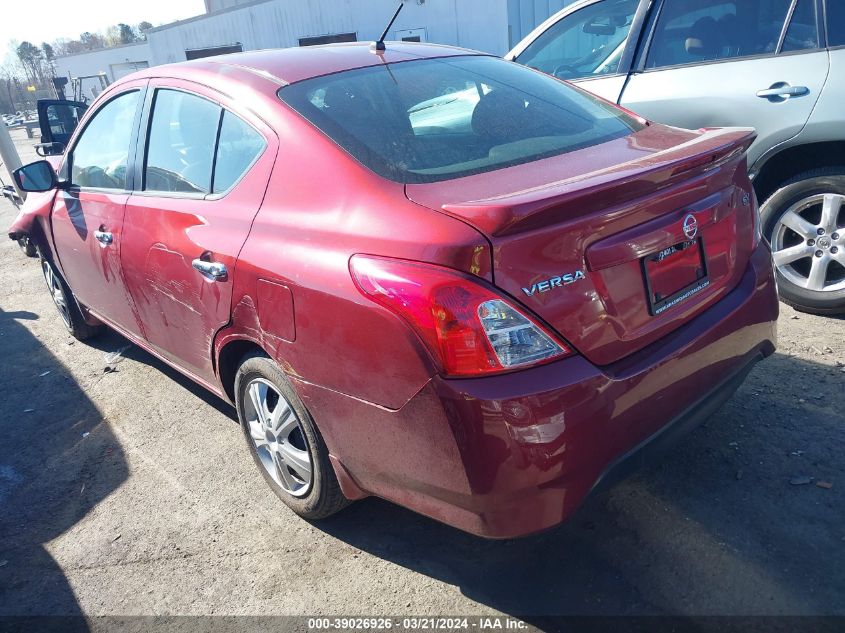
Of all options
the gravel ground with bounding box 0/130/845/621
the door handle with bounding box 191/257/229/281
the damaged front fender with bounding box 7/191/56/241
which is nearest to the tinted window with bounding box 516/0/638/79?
the gravel ground with bounding box 0/130/845/621

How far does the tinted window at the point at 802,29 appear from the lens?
11.5ft

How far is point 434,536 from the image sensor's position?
2557mm

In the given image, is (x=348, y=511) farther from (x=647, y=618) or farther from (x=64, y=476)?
(x=64, y=476)

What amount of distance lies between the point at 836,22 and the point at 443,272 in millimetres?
3033

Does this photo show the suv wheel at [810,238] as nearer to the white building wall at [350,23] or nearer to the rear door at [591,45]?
the rear door at [591,45]

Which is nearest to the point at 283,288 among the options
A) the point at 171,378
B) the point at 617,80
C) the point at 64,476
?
the point at 64,476

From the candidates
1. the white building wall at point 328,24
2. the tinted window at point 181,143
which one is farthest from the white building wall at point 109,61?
the tinted window at point 181,143

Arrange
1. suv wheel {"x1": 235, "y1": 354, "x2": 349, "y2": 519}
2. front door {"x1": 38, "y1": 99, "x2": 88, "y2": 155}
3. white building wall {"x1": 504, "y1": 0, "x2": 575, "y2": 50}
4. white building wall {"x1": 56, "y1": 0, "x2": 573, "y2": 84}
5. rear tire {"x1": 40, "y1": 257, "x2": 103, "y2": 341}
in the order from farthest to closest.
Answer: white building wall {"x1": 56, "y1": 0, "x2": 573, "y2": 84} → white building wall {"x1": 504, "y1": 0, "x2": 575, "y2": 50} → front door {"x1": 38, "y1": 99, "x2": 88, "y2": 155} → rear tire {"x1": 40, "y1": 257, "x2": 103, "y2": 341} → suv wheel {"x1": 235, "y1": 354, "x2": 349, "y2": 519}

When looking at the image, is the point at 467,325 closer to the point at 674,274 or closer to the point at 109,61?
the point at 674,274

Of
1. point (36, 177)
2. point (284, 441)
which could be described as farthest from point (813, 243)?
point (36, 177)

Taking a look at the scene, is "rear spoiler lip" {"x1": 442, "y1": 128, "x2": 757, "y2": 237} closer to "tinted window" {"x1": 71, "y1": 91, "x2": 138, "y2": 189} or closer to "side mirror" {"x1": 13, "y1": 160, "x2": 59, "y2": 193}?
"tinted window" {"x1": 71, "y1": 91, "x2": 138, "y2": 189}

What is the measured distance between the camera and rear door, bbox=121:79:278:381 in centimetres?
248

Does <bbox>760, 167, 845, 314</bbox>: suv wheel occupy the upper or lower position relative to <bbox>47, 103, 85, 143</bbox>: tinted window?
lower

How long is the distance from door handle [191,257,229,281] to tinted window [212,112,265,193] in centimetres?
30
